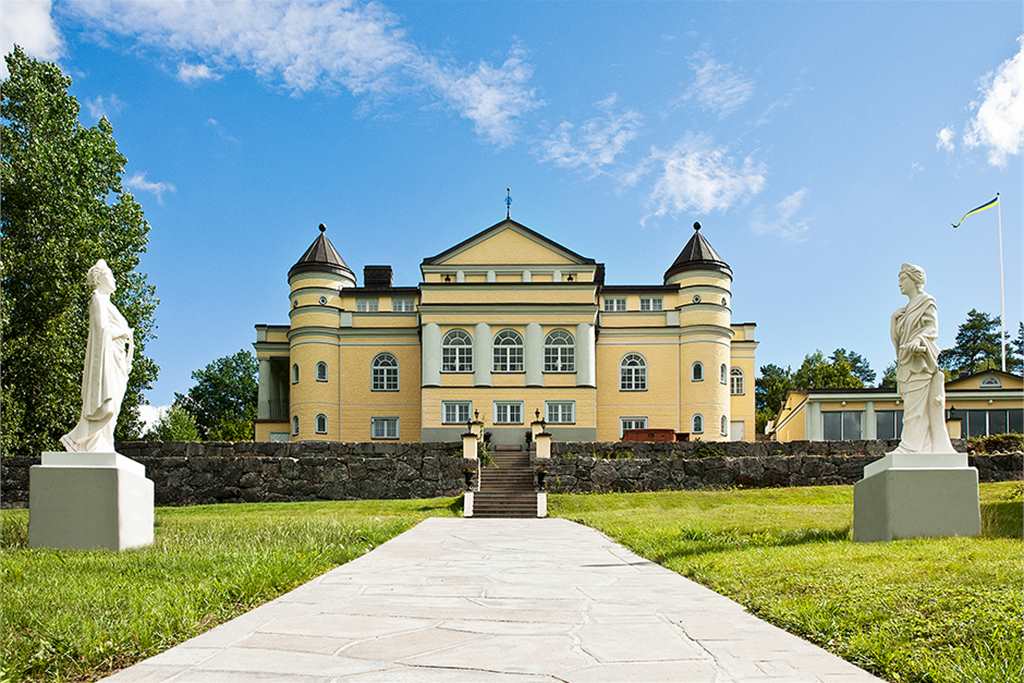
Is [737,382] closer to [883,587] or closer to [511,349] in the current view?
[511,349]

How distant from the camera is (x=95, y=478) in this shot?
10641mm

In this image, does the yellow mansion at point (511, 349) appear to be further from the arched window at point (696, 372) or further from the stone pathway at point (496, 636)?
A: the stone pathway at point (496, 636)

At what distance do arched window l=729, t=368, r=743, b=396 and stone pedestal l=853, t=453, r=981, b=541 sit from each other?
127ft

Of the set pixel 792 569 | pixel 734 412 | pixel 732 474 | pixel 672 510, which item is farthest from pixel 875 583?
pixel 734 412

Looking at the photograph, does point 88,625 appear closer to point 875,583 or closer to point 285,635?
point 285,635

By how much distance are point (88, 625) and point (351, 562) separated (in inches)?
190

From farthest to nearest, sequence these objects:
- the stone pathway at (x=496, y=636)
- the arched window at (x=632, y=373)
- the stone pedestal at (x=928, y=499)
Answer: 1. the arched window at (x=632, y=373)
2. the stone pedestal at (x=928, y=499)
3. the stone pathway at (x=496, y=636)

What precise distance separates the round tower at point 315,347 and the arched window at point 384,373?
188 cm

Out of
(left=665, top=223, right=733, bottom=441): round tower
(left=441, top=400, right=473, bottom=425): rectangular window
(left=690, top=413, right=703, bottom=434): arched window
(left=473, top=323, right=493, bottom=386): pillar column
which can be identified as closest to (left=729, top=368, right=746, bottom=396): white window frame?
(left=665, top=223, right=733, bottom=441): round tower

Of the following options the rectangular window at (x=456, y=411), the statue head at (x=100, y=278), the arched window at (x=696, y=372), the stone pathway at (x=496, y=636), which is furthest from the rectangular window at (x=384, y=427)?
the stone pathway at (x=496, y=636)

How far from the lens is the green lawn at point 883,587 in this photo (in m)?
4.68

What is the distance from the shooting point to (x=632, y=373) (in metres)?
46.2

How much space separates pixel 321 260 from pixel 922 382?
4022 cm

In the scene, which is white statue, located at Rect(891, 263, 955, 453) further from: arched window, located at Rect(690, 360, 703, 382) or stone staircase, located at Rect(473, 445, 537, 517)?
arched window, located at Rect(690, 360, 703, 382)
